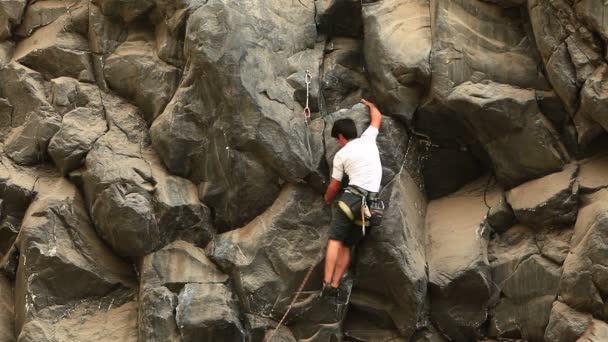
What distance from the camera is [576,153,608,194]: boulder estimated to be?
11.0 m

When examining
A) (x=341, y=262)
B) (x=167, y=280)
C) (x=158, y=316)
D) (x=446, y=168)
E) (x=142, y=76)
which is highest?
(x=142, y=76)

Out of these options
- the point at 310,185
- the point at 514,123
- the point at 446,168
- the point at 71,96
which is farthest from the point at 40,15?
the point at 514,123

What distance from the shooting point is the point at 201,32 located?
37.6 feet

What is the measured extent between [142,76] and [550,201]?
521cm

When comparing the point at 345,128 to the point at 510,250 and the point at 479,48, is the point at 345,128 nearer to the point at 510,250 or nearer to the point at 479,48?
the point at 479,48

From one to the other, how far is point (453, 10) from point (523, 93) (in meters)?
1.31

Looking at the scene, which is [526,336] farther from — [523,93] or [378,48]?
[378,48]

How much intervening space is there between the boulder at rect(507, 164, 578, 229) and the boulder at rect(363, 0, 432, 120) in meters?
1.66

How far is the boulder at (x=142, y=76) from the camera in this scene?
478 inches

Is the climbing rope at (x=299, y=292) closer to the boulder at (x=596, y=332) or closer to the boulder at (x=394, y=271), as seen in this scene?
the boulder at (x=394, y=271)

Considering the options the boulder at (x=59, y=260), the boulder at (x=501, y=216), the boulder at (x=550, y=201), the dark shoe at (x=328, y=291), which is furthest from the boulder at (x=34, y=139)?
the boulder at (x=550, y=201)

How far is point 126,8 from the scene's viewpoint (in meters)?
12.5

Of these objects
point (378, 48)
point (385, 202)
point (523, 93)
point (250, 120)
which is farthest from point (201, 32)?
point (523, 93)

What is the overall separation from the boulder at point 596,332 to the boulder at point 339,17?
460 cm
